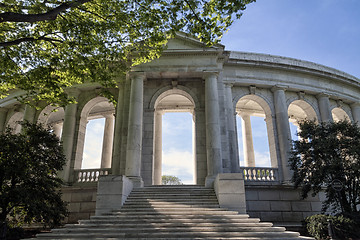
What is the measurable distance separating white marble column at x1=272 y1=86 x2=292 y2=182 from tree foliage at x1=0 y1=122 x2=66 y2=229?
1917cm

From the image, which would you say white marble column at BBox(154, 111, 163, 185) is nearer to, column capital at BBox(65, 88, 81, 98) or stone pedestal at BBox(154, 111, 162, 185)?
stone pedestal at BBox(154, 111, 162, 185)

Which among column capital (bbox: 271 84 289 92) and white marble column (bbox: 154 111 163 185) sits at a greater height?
Result: column capital (bbox: 271 84 289 92)

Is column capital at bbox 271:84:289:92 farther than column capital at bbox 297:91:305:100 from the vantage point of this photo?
No

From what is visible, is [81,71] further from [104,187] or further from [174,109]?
[174,109]

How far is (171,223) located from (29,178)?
9.46 m

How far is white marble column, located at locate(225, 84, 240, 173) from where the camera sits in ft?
82.2

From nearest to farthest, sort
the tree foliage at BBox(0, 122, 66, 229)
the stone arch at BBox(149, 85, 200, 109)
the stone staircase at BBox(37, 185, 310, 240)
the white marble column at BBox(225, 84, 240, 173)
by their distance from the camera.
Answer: the stone staircase at BBox(37, 185, 310, 240)
the tree foliage at BBox(0, 122, 66, 229)
the white marble column at BBox(225, 84, 240, 173)
the stone arch at BBox(149, 85, 200, 109)

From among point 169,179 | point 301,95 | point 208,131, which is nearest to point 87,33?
point 208,131

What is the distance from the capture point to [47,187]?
17312mm

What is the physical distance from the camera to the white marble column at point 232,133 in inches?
986

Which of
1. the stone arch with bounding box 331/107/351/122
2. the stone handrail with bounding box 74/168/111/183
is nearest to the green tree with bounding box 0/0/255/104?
the stone handrail with bounding box 74/168/111/183

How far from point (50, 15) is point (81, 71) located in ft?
19.4

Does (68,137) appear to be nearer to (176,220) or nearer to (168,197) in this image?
(168,197)

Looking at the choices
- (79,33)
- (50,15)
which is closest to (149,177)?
(79,33)
